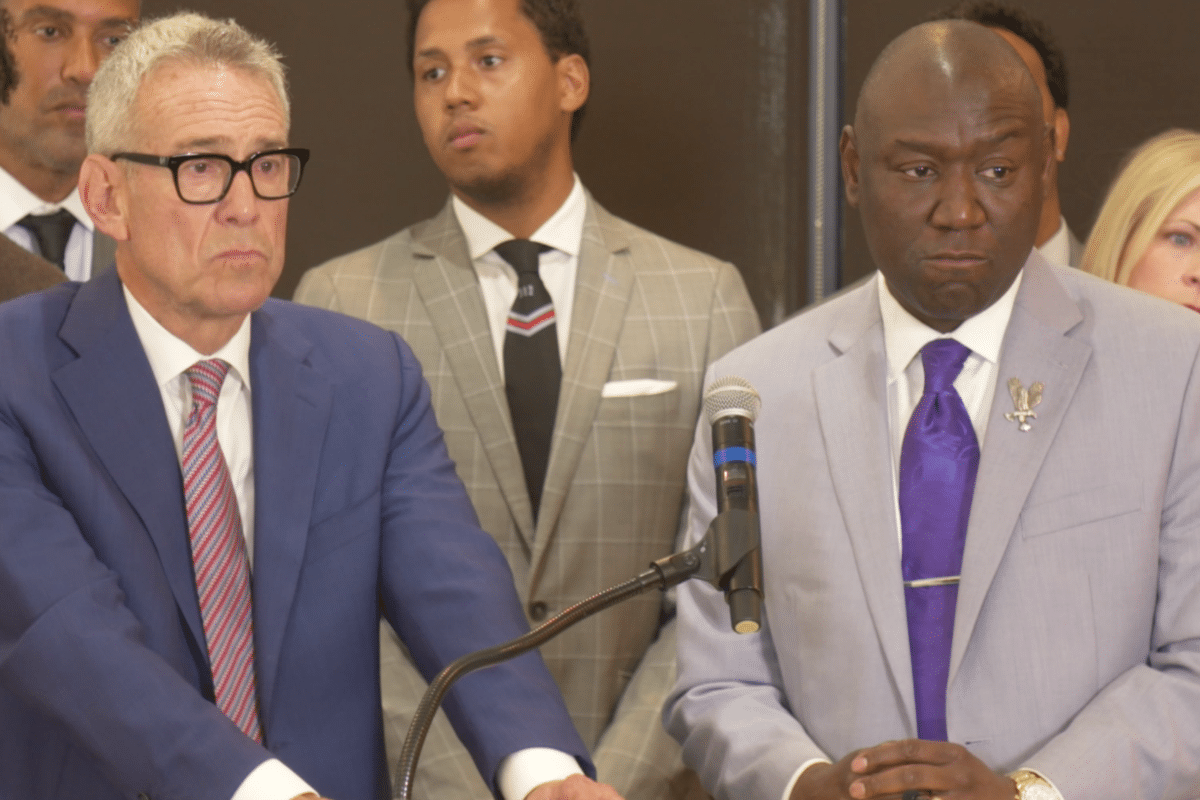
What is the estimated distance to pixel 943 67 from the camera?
91.7 inches

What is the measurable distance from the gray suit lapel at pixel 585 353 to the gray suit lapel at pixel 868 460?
1.96ft

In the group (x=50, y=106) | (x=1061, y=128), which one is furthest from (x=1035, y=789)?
(x=50, y=106)

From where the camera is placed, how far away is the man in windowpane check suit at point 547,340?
2.88 m

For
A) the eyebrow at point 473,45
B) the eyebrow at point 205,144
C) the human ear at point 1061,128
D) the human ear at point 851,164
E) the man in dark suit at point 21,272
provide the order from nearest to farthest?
the eyebrow at point 205,144, the human ear at point 851,164, the man in dark suit at point 21,272, the eyebrow at point 473,45, the human ear at point 1061,128

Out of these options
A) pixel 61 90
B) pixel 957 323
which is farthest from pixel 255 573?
pixel 61 90

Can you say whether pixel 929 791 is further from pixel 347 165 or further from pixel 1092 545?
pixel 347 165

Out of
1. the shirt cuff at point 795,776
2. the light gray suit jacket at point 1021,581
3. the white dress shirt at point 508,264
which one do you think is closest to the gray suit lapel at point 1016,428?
the light gray suit jacket at point 1021,581

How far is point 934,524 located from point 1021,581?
143 millimetres

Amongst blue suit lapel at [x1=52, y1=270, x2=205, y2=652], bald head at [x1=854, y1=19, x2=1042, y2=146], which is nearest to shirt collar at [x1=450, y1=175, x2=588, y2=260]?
bald head at [x1=854, y1=19, x2=1042, y2=146]

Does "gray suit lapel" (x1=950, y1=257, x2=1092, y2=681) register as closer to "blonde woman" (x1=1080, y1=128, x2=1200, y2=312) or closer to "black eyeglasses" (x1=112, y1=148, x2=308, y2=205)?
"blonde woman" (x1=1080, y1=128, x2=1200, y2=312)

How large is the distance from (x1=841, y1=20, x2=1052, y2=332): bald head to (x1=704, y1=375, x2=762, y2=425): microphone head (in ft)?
2.10

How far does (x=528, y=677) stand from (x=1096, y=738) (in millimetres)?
751

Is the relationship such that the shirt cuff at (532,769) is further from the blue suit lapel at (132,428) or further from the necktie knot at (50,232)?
the necktie knot at (50,232)

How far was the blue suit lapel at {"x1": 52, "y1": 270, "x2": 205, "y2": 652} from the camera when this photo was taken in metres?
2.03
